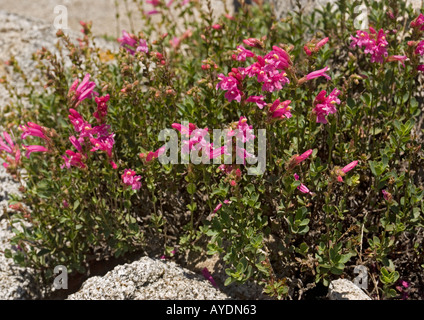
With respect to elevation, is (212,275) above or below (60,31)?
below

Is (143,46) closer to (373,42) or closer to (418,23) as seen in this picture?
(373,42)

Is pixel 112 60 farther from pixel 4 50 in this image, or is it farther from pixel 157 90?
pixel 157 90

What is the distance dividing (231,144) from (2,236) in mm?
2234

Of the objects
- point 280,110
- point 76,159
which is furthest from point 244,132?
point 76,159

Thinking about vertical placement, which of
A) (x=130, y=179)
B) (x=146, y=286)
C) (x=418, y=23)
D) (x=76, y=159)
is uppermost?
(x=418, y=23)

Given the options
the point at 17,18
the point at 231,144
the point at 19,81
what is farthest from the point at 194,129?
the point at 17,18

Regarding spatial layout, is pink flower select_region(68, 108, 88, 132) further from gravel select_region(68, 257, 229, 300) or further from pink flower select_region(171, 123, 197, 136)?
gravel select_region(68, 257, 229, 300)

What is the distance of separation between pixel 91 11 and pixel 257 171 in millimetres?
6275

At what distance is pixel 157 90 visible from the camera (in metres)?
3.18

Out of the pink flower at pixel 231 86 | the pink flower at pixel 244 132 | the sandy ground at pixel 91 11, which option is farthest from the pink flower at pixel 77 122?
the sandy ground at pixel 91 11

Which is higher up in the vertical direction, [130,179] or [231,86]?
[231,86]

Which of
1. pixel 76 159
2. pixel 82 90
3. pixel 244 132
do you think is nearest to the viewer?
pixel 244 132

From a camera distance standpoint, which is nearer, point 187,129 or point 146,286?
point 187,129

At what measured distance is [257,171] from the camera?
3.00 m
